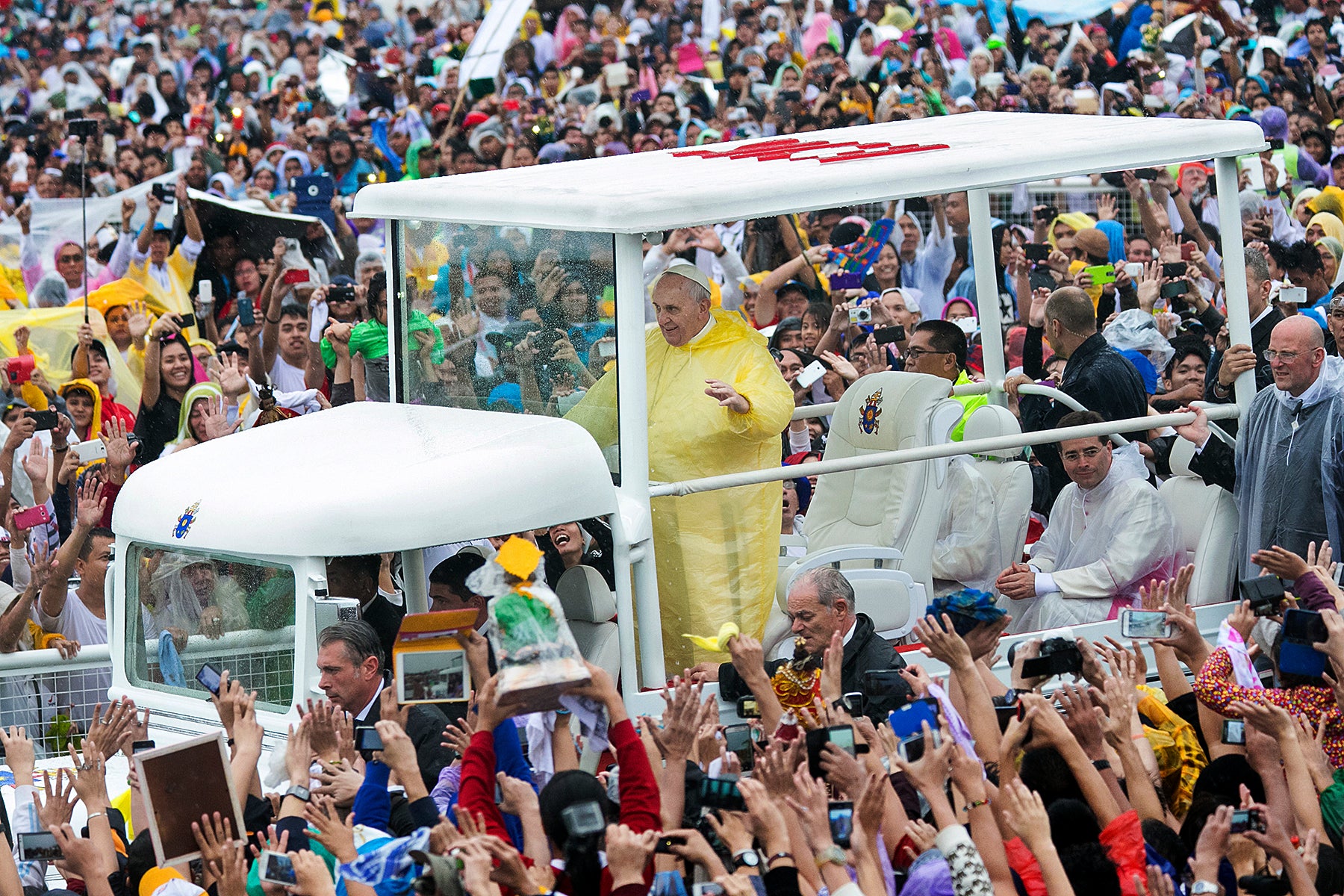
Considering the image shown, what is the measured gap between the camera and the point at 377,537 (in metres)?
5.47

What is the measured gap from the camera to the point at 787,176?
6105mm

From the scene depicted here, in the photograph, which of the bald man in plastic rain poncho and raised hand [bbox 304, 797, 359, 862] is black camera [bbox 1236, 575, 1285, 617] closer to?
the bald man in plastic rain poncho

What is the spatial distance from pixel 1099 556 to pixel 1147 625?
1286 millimetres

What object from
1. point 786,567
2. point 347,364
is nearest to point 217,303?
point 347,364

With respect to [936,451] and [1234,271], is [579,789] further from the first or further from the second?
[1234,271]

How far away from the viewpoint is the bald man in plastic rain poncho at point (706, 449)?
20.0ft

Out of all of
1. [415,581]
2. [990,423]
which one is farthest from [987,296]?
[415,581]

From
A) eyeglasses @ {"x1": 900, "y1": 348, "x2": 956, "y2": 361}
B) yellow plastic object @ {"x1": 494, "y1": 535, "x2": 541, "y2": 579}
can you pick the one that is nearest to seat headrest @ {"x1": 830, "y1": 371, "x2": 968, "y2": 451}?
eyeglasses @ {"x1": 900, "y1": 348, "x2": 956, "y2": 361}

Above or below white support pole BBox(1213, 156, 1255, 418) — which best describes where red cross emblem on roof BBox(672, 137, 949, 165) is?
above

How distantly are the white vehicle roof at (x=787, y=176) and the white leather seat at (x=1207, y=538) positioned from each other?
1132 mm

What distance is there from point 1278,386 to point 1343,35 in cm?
1062

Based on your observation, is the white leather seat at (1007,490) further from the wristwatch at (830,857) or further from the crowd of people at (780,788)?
the wristwatch at (830,857)

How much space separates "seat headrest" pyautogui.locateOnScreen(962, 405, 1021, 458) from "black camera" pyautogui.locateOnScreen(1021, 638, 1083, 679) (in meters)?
1.61

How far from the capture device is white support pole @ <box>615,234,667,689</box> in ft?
18.9
